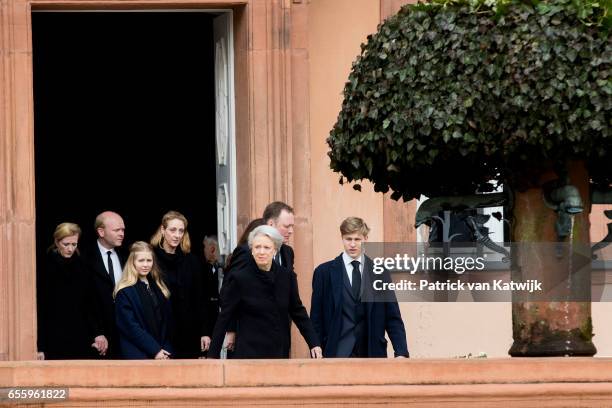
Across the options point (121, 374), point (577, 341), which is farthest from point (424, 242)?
point (121, 374)

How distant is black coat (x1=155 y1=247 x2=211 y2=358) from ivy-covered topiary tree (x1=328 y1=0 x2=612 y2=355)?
3085 millimetres

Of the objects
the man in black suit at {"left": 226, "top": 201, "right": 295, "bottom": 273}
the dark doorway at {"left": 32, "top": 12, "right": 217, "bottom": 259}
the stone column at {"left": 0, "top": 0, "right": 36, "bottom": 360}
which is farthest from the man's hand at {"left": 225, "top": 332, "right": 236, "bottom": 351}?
the dark doorway at {"left": 32, "top": 12, "right": 217, "bottom": 259}

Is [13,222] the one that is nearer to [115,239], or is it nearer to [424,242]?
[115,239]

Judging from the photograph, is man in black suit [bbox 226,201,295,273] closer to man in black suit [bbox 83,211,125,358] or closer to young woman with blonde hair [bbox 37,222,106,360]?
man in black suit [bbox 83,211,125,358]

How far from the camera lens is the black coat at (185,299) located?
13.5 metres

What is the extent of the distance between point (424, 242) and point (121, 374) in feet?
18.8

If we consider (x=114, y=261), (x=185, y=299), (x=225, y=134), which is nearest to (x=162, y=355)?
(x=185, y=299)

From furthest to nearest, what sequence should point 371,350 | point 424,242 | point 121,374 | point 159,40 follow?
point 159,40 < point 424,242 < point 371,350 < point 121,374

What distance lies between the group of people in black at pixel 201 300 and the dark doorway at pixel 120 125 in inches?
208

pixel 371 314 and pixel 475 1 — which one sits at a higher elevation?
pixel 475 1

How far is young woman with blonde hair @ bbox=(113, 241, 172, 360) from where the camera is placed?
1270cm

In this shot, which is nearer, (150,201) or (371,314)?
(371,314)

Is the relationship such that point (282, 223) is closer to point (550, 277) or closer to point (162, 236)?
point (162, 236)

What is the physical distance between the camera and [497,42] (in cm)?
999
